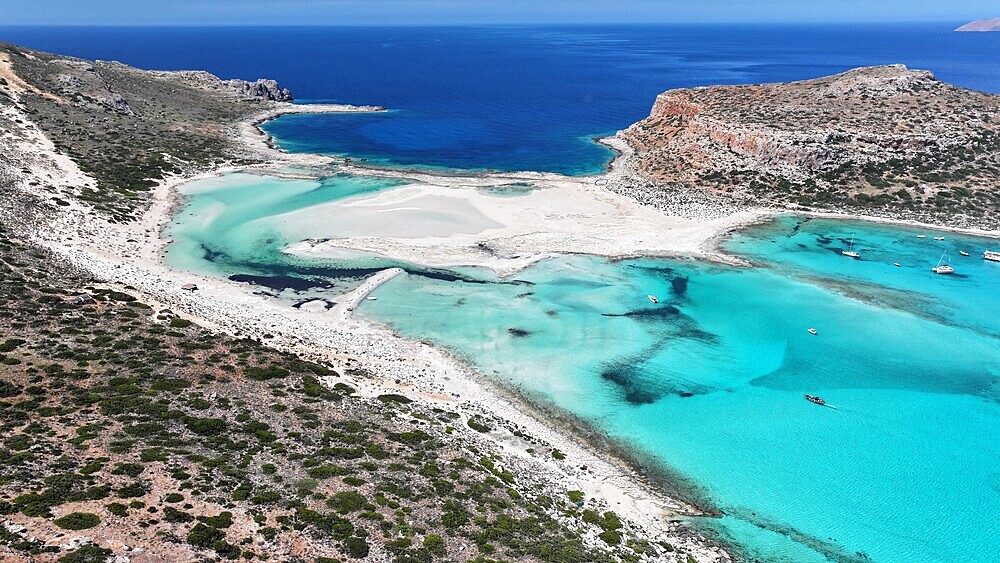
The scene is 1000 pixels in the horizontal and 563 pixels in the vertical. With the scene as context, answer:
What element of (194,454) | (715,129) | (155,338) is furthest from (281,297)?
(715,129)

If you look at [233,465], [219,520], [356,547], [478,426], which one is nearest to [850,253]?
[478,426]

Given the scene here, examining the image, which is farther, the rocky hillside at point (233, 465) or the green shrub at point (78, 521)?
the rocky hillside at point (233, 465)

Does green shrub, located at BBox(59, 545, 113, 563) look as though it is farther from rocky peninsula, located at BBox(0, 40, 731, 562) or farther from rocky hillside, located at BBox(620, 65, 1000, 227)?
rocky hillside, located at BBox(620, 65, 1000, 227)

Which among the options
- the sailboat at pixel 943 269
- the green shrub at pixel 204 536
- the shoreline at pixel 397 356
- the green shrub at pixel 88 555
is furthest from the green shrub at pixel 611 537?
the sailboat at pixel 943 269

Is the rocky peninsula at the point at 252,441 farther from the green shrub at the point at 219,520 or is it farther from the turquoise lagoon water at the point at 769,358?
the turquoise lagoon water at the point at 769,358

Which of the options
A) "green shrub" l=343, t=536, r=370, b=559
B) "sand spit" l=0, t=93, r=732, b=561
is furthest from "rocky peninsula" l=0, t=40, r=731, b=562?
"sand spit" l=0, t=93, r=732, b=561

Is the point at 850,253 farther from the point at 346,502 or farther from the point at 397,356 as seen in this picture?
the point at 346,502
